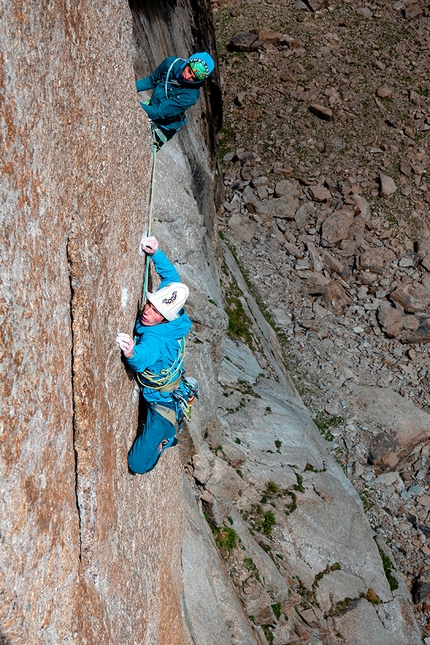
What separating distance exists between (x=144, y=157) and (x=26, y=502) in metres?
4.47

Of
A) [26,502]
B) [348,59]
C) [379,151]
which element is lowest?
[379,151]

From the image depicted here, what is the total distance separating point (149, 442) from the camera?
6625 mm

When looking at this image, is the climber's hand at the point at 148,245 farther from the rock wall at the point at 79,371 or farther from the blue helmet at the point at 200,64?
the blue helmet at the point at 200,64

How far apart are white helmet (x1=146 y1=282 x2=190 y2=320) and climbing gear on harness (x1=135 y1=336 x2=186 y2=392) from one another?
15.1 inches

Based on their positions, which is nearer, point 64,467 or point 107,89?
point 64,467

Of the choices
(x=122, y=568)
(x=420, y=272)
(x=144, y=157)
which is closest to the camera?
(x=122, y=568)

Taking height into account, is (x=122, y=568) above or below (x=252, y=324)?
above

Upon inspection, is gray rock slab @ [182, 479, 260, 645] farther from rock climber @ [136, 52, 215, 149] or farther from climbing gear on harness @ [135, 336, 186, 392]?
rock climber @ [136, 52, 215, 149]

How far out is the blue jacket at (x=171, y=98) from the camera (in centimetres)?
834

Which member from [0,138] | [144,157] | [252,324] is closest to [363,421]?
[252,324]

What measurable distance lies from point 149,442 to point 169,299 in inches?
60.6

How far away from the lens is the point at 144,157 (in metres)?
7.09

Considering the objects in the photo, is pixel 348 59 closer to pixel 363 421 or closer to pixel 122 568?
pixel 363 421

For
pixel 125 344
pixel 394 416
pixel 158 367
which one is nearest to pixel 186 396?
pixel 158 367
